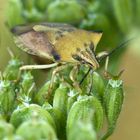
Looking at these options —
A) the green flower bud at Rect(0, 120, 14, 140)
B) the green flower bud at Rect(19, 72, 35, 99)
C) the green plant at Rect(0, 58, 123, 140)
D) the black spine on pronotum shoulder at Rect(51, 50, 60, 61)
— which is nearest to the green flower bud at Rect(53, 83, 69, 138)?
the green plant at Rect(0, 58, 123, 140)

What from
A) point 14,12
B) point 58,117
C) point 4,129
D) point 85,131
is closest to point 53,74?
point 58,117

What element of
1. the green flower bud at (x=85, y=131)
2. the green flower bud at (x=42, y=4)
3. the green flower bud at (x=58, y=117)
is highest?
the green flower bud at (x=42, y=4)

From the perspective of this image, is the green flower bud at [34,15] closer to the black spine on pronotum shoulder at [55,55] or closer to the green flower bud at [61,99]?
the black spine on pronotum shoulder at [55,55]

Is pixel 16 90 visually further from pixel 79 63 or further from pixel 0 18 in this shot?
pixel 0 18

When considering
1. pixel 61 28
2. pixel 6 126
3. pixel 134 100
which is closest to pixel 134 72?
pixel 134 100

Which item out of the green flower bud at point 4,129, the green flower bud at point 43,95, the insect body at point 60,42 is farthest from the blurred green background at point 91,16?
the green flower bud at point 4,129

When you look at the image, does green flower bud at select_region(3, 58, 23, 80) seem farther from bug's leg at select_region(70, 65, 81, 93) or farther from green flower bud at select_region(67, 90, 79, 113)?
green flower bud at select_region(67, 90, 79, 113)
